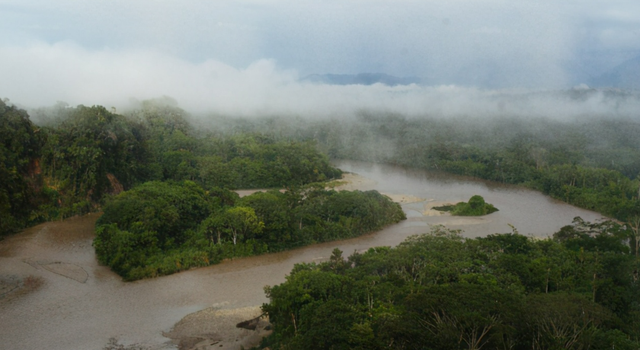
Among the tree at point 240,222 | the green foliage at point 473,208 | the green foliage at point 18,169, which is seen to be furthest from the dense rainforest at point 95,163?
the green foliage at point 473,208

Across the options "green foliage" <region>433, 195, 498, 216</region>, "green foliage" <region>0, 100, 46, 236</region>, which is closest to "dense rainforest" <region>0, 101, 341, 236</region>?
"green foliage" <region>0, 100, 46, 236</region>

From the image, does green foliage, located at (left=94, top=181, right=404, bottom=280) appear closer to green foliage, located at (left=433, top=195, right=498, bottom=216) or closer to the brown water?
the brown water

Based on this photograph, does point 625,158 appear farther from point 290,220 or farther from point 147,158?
point 147,158

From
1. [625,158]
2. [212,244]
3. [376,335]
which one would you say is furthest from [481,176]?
[376,335]

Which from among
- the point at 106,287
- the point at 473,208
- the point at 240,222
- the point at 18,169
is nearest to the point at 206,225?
the point at 240,222

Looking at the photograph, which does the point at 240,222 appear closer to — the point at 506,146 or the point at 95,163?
the point at 95,163

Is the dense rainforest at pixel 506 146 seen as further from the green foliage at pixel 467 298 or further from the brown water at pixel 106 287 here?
the green foliage at pixel 467 298
